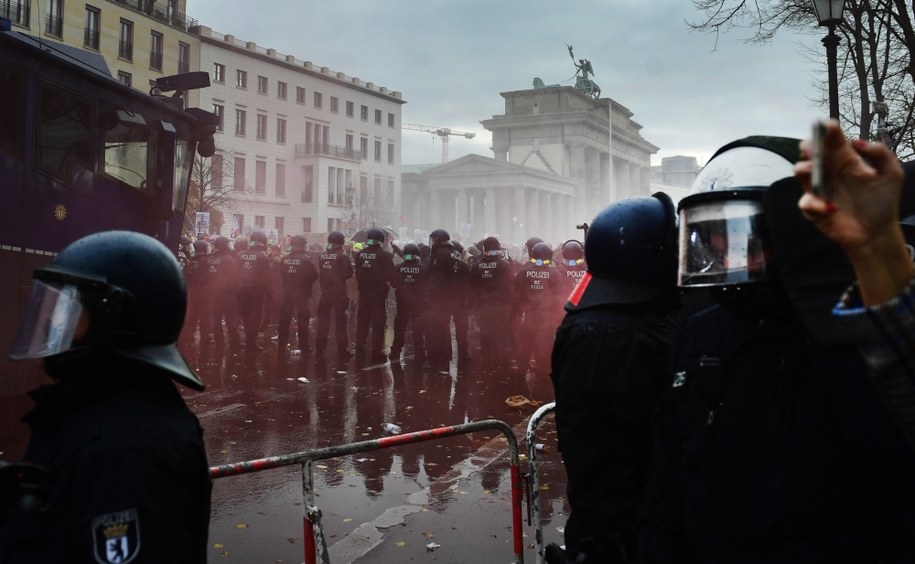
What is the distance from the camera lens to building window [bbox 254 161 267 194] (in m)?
64.2

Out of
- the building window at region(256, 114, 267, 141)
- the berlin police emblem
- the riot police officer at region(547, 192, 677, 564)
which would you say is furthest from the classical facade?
the berlin police emblem

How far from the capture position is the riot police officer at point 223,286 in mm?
14711

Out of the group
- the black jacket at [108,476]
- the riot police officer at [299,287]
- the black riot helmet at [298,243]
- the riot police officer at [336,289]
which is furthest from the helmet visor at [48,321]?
the black riot helmet at [298,243]

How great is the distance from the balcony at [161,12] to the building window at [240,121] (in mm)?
9936

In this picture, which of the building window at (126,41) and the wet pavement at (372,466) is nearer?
the wet pavement at (372,466)

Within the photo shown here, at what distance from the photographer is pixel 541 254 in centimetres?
1205

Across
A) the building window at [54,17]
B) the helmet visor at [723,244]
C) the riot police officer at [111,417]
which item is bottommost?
the riot police officer at [111,417]

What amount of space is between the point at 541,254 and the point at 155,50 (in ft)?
144

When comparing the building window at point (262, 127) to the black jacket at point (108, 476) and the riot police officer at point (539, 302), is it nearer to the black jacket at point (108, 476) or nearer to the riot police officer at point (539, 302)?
the riot police officer at point (539, 302)

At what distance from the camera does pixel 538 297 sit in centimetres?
1203

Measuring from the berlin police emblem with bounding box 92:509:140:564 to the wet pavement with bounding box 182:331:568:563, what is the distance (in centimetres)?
336

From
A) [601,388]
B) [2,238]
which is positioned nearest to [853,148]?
[601,388]

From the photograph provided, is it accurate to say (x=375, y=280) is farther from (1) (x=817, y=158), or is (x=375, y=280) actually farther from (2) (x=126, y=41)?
(2) (x=126, y=41)

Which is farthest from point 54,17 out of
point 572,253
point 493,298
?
point 572,253
